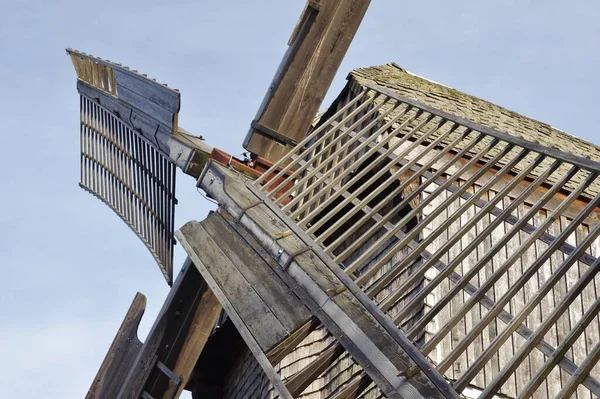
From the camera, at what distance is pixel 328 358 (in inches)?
196

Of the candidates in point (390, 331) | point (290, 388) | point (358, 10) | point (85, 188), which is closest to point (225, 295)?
point (290, 388)

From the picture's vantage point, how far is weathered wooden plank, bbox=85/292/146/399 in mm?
8375

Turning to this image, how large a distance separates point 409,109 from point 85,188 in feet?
15.5

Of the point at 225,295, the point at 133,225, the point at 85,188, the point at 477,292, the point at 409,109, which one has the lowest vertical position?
the point at 477,292

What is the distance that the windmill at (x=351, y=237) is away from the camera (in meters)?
4.73

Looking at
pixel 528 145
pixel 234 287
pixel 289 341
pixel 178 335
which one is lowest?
pixel 528 145

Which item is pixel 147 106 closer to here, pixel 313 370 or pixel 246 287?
pixel 246 287

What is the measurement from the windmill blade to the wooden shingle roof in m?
1.77

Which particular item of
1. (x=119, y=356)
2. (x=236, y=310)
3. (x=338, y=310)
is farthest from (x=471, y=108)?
(x=338, y=310)

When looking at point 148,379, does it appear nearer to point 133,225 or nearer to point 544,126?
point 133,225

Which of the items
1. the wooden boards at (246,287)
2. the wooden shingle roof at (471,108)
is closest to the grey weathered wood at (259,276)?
the wooden boards at (246,287)

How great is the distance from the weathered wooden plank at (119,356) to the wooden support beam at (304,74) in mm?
1850

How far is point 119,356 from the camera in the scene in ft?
27.9

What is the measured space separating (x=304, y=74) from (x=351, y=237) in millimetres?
1498
